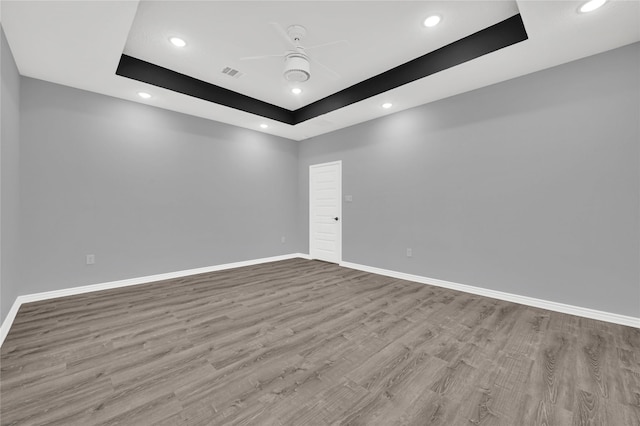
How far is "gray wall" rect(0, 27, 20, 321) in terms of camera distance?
7.91 ft

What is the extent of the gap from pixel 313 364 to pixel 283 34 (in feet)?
10.5

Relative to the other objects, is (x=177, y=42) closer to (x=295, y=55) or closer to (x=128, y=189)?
(x=295, y=55)

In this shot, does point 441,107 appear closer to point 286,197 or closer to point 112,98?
point 286,197

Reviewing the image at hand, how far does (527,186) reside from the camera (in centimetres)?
329

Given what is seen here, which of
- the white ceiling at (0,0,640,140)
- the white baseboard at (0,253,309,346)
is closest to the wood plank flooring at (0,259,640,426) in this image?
the white baseboard at (0,253,309,346)

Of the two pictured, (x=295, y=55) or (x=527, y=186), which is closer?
(x=295, y=55)

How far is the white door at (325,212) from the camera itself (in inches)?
221

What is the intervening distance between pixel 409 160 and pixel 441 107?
0.93 m

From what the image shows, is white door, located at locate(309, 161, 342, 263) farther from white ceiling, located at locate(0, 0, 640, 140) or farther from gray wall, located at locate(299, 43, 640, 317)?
white ceiling, located at locate(0, 0, 640, 140)

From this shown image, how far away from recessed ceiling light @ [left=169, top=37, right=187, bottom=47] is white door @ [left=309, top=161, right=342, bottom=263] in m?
3.36

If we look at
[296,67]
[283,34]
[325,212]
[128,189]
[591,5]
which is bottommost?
[325,212]

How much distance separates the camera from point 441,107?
408 cm

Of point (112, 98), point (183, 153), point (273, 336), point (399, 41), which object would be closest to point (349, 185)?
point (399, 41)

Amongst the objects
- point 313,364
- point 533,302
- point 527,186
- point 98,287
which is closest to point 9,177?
point 98,287
